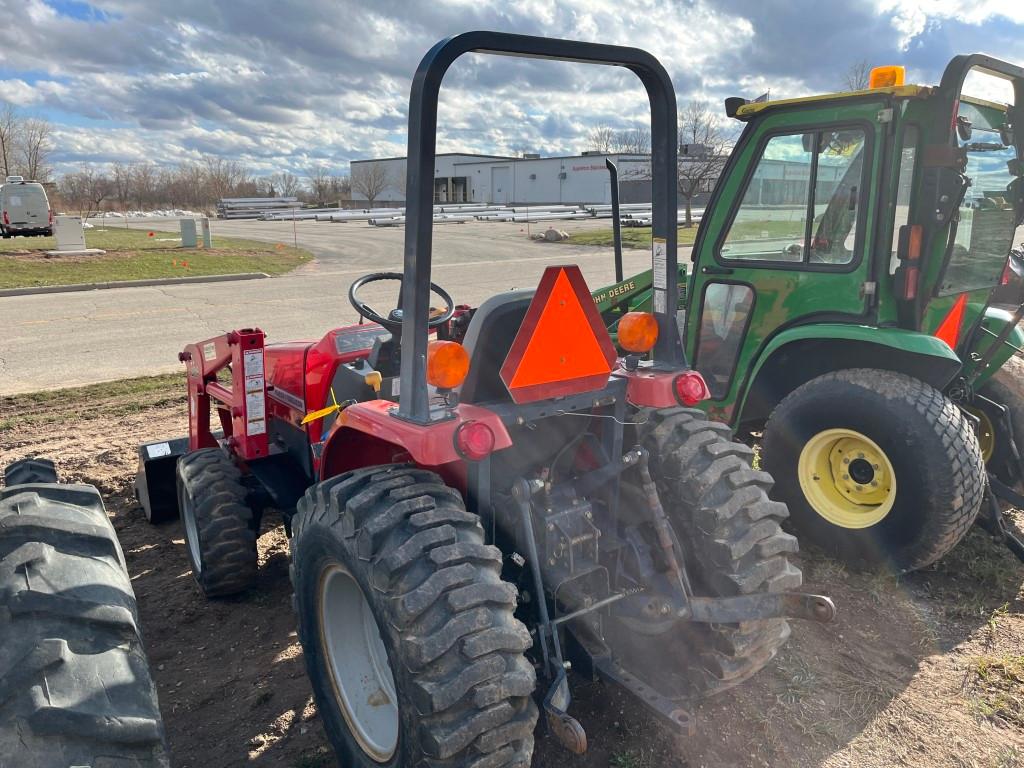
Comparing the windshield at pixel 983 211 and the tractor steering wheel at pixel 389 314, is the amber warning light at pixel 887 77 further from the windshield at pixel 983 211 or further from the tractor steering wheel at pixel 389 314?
the tractor steering wheel at pixel 389 314

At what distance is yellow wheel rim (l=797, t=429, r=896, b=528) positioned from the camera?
3.88m

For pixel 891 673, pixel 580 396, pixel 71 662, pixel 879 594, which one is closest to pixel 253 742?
pixel 71 662

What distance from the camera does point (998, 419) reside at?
4496 mm

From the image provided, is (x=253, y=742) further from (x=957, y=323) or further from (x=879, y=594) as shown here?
(x=957, y=323)

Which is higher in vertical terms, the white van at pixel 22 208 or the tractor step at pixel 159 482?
the white van at pixel 22 208

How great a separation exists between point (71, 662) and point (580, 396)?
1.63 meters

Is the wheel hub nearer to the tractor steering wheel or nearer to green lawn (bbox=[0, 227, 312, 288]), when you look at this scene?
the tractor steering wheel

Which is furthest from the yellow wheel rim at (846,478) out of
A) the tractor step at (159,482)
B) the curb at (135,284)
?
the curb at (135,284)

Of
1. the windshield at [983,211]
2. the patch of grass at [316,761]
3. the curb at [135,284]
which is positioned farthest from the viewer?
the curb at [135,284]

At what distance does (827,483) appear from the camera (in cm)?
413

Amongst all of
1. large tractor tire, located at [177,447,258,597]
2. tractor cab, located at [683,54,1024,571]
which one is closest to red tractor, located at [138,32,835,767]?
large tractor tire, located at [177,447,258,597]

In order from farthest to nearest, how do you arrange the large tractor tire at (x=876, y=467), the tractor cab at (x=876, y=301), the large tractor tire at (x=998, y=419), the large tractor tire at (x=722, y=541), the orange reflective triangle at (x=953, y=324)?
the large tractor tire at (x=998, y=419), the orange reflective triangle at (x=953, y=324), the tractor cab at (x=876, y=301), the large tractor tire at (x=876, y=467), the large tractor tire at (x=722, y=541)

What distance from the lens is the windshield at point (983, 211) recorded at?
4.19 meters

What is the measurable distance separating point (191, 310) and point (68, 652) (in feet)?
40.0
